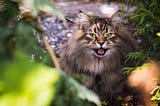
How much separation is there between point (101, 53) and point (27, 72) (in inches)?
123

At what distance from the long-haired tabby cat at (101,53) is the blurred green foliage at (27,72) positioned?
89.4 inches

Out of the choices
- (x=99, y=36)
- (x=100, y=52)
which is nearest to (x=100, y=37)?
(x=99, y=36)

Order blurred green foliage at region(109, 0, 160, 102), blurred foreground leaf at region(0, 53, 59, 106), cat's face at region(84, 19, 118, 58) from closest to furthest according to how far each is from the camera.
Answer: blurred foreground leaf at region(0, 53, 59, 106), blurred green foliage at region(109, 0, 160, 102), cat's face at region(84, 19, 118, 58)

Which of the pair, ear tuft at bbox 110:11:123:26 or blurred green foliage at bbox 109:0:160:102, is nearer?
blurred green foliage at bbox 109:0:160:102

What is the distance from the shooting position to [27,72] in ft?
2.12

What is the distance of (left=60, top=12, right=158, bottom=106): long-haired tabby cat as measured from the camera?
367cm

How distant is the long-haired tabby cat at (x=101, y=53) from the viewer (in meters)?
3.67

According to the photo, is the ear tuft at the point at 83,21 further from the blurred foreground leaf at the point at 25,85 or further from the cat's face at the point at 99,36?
the blurred foreground leaf at the point at 25,85

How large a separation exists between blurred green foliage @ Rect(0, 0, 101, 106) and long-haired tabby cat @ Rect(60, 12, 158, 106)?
2.27 metres

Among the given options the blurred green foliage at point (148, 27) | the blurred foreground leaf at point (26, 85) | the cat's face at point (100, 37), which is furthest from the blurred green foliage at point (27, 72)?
the cat's face at point (100, 37)

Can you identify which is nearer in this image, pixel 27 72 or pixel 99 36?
pixel 27 72

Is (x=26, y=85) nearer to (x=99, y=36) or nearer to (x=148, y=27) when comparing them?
(x=148, y=27)

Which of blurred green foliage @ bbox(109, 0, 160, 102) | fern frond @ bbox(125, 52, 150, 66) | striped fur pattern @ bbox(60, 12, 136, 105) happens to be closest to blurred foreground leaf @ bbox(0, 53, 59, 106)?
blurred green foliage @ bbox(109, 0, 160, 102)

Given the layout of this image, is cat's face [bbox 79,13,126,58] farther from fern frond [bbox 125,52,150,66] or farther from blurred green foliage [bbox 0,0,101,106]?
blurred green foliage [bbox 0,0,101,106]
